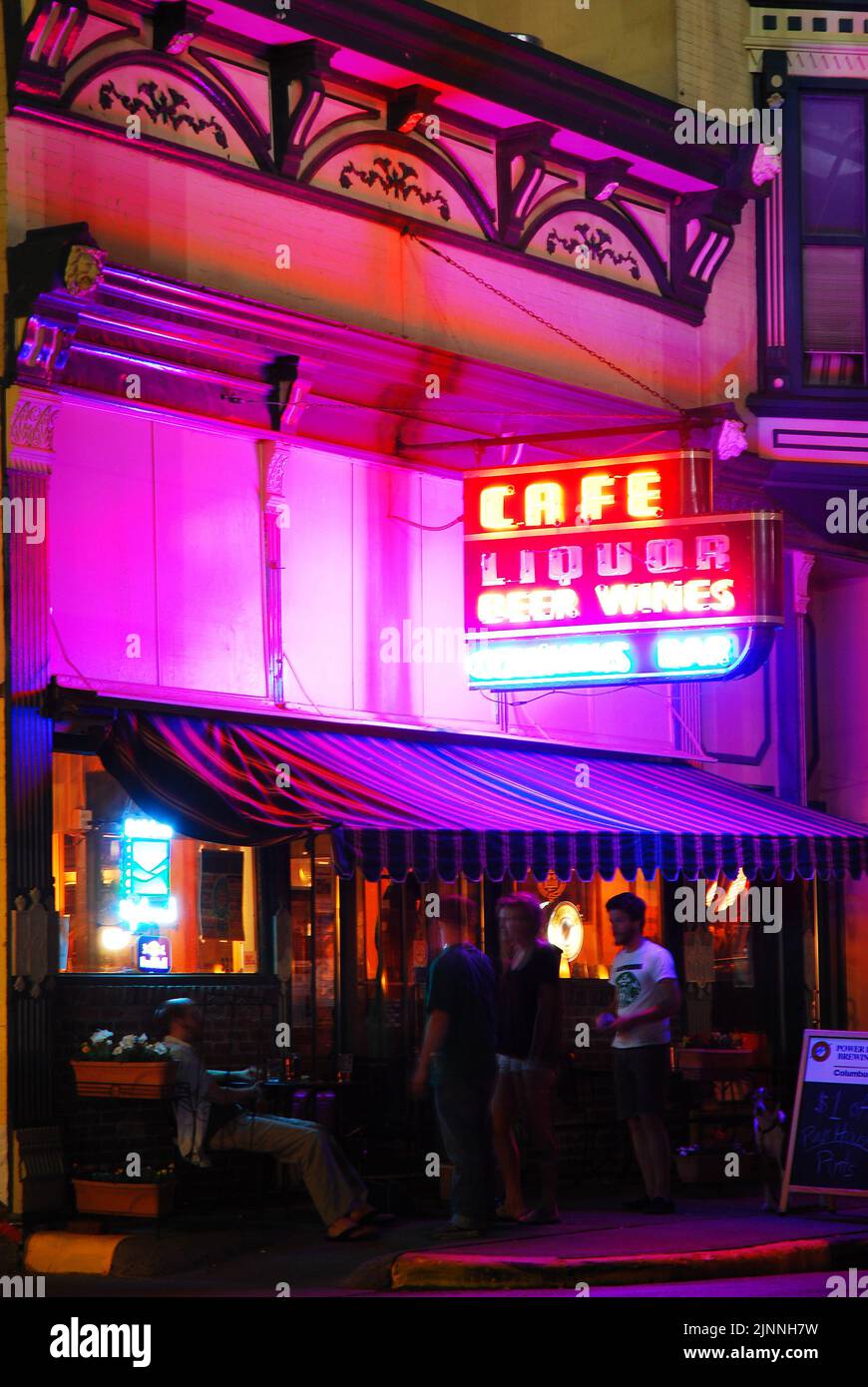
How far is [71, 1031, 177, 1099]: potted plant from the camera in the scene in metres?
13.3

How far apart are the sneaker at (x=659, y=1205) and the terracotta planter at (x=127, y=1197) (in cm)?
307

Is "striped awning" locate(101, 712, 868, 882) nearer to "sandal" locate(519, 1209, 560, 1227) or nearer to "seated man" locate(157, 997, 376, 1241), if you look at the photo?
"seated man" locate(157, 997, 376, 1241)

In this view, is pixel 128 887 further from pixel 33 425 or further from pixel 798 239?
pixel 798 239

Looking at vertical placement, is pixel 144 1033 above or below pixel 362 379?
below

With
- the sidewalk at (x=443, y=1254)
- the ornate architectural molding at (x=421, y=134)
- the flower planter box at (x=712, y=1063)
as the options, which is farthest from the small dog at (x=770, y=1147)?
the ornate architectural molding at (x=421, y=134)

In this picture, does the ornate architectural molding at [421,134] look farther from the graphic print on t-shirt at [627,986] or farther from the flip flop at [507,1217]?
the flip flop at [507,1217]

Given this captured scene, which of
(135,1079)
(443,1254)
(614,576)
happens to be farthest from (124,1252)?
(614,576)

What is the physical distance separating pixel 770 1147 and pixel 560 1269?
10.1 ft

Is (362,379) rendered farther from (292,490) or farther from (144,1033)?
(144,1033)

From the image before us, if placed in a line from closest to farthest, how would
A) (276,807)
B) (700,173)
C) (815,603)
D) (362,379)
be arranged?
(276,807)
(362,379)
(700,173)
(815,603)

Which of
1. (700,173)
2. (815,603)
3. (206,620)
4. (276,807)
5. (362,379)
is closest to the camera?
(276,807)

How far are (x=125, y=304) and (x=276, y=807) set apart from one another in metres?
3.32

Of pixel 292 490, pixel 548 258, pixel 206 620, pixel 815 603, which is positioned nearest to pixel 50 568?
pixel 206 620

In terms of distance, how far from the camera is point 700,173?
19.5m
